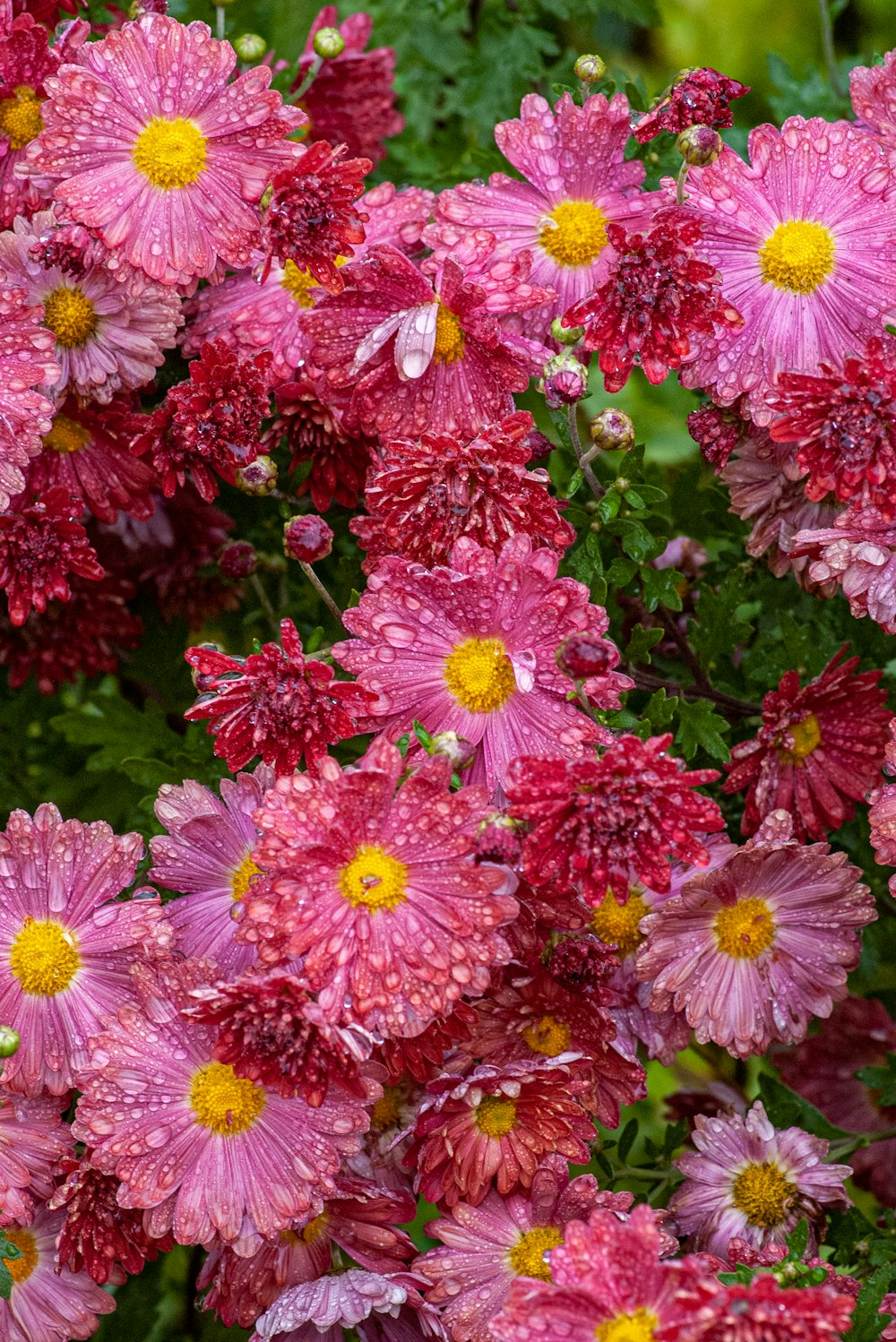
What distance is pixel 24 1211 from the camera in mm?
1277

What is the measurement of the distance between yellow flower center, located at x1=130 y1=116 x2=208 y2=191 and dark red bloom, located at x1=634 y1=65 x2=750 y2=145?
1.43ft

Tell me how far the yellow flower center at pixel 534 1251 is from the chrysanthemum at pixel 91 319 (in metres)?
0.92

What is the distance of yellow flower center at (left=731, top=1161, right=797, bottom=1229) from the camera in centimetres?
141

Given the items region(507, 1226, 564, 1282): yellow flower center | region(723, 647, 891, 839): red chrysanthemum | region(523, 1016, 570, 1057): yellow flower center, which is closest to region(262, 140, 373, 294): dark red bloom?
region(723, 647, 891, 839): red chrysanthemum

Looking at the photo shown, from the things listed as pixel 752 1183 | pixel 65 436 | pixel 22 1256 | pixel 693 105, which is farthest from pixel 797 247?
pixel 22 1256

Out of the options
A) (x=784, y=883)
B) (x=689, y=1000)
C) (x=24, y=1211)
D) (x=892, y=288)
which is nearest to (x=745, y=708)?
(x=784, y=883)

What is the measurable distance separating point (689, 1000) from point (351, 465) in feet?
2.10

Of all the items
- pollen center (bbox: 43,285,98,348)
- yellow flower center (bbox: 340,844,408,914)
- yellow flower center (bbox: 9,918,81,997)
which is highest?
pollen center (bbox: 43,285,98,348)

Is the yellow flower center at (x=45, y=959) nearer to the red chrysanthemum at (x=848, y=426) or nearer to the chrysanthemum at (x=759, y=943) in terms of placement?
the chrysanthemum at (x=759, y=943)

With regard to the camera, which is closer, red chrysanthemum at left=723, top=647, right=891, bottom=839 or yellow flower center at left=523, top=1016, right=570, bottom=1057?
yellow flower center at left=523, top=1016, right=570, bottom=1057

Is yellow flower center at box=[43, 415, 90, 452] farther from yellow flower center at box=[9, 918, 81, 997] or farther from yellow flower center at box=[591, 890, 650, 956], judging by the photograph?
yellow flower center at box=[591, 890, 650, 956]

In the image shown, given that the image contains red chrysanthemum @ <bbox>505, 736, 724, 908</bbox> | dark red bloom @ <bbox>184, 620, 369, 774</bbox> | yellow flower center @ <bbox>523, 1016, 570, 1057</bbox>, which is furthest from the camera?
yellow flower center @ <bbox>523, 1016, 570, 1057</bbox>

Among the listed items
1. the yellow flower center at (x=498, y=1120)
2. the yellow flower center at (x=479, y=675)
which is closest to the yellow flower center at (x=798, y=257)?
the yellow flower center at (x=479, y=675)

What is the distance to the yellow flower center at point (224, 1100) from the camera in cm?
131
